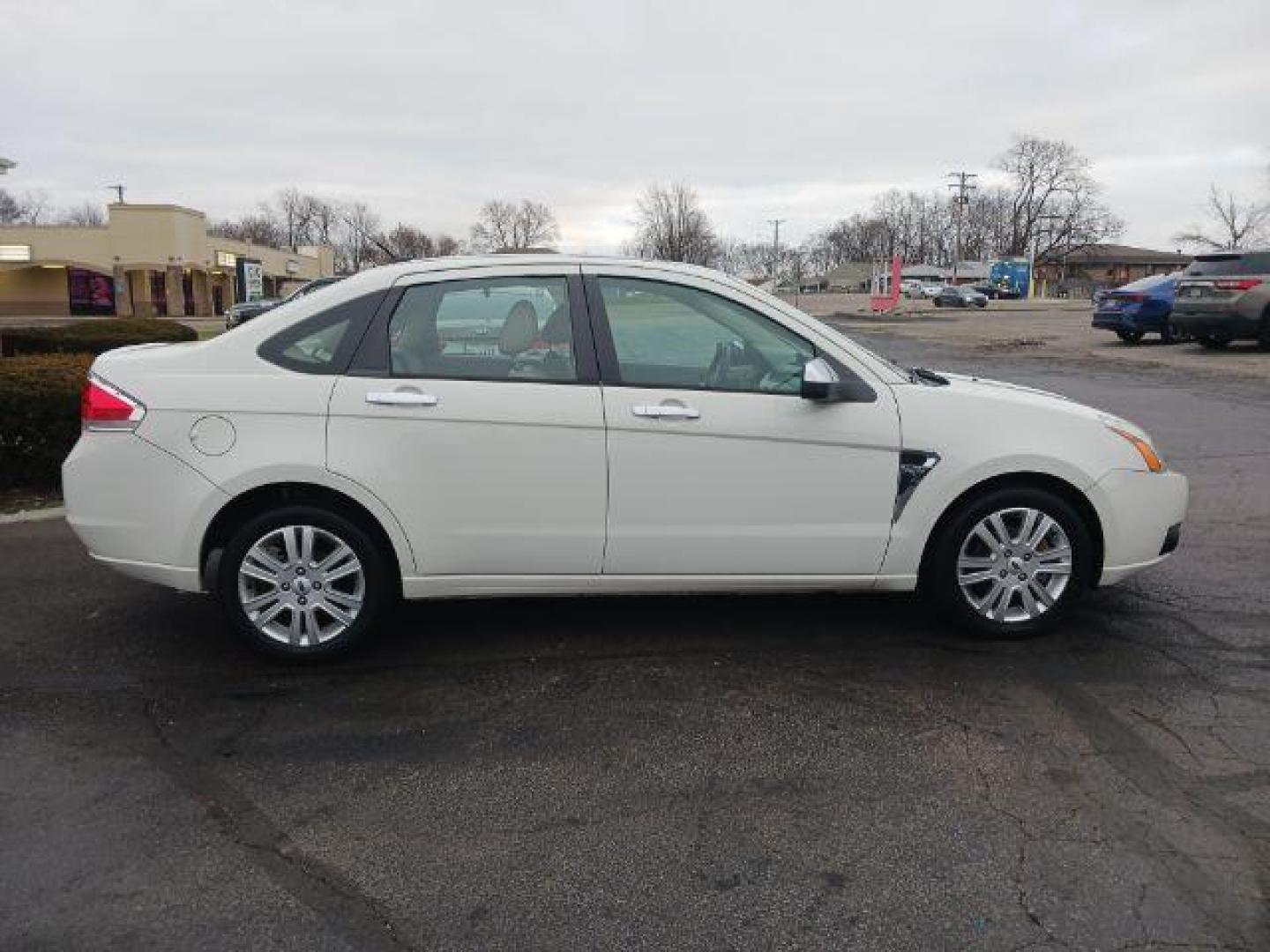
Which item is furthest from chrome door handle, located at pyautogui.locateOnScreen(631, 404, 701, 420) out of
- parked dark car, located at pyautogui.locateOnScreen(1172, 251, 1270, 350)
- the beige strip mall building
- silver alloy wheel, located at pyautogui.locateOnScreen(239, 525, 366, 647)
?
the beige strip mall building

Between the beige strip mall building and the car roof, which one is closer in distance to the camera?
the car roof

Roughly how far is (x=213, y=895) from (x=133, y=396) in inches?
87.0

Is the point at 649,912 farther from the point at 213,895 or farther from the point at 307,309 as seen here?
the point at 307,309

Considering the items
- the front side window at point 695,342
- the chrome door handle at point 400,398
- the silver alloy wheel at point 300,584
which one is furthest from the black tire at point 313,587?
the front side window at point 695,342

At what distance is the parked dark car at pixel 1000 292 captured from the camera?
276 feet

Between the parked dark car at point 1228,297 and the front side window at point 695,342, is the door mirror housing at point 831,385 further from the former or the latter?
the parked dark car at point 1228,297

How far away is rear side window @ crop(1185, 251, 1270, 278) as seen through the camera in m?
17.4

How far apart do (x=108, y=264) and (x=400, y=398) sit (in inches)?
2321

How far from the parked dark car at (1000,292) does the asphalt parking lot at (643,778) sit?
83.9 m

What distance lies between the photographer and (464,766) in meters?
3.45

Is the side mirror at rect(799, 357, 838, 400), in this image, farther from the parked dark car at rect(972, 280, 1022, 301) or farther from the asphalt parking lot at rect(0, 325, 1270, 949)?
the parked dark car at rect(972, 280, 1022, 301)

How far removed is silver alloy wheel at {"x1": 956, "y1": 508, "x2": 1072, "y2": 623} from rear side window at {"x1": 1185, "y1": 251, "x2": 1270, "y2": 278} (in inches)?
637

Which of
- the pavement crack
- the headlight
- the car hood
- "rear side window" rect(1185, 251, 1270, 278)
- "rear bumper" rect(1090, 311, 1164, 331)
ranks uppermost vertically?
"rear side window" rect(1185, 251, 1270, 278)

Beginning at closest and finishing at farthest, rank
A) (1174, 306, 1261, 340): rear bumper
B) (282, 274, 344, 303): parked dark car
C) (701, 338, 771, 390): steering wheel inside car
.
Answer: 1. (701, 338, 771, 390): steering wheel inside car
2. (282, 274, 344, 303): parked dark car
3. (1174, 306, 1261, 340): rear bumper
